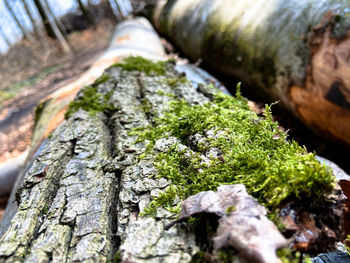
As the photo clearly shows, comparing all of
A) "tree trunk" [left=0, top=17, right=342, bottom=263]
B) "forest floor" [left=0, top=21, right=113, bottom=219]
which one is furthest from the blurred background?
"tree trunk" [left=0, top=17, right=342, bottom=263]

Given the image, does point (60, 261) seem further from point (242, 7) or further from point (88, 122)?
point (242, 7)

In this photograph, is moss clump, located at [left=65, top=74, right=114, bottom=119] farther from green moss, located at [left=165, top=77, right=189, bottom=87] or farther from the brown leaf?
the brown leaf

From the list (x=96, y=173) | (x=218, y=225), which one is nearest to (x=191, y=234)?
(x=218, y=225)

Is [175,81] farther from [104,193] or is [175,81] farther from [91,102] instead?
[104,193]

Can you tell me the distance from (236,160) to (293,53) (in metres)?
1.94

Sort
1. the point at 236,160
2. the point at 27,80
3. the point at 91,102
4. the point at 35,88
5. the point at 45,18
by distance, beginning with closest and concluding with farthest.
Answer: the point at 236,160 → the point at 91,102 → the point at 35,88 → the point at 27,80 → the point at 45,18

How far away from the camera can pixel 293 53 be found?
257 centimetres

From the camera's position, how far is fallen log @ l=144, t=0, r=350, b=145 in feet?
7.32

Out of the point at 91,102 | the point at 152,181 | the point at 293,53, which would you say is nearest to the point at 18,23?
the point at 91,102

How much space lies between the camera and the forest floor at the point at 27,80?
17.6 feet

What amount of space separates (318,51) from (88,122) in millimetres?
2329

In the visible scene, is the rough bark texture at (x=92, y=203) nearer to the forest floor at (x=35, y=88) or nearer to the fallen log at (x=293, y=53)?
the fallen log at (x=293, y=53)

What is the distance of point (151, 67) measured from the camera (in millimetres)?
2939

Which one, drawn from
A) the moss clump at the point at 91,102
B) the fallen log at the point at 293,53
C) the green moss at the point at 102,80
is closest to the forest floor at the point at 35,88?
the fallen log at the point at 293,53
